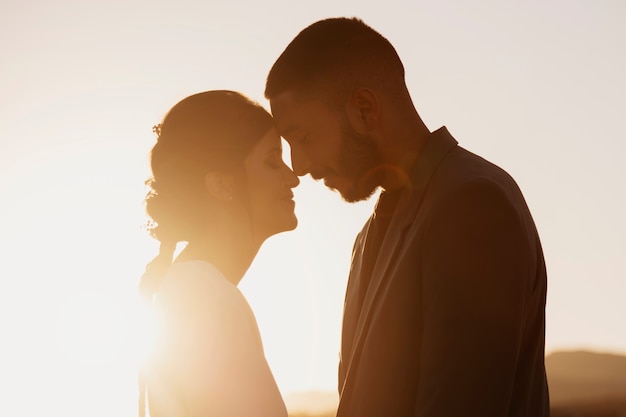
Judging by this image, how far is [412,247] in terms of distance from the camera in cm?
390

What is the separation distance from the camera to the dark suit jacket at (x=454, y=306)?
3.54 metres

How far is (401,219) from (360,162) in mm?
624

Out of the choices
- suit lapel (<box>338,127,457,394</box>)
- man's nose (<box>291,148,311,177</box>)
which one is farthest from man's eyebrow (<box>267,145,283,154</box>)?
suit lapel (<box>338,127,457,394</box>)

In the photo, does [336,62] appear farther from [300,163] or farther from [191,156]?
[191,156]

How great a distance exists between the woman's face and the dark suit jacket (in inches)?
30.3

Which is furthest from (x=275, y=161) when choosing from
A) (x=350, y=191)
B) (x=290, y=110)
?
(x=350, y=191)

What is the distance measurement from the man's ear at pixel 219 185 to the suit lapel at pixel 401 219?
938mm

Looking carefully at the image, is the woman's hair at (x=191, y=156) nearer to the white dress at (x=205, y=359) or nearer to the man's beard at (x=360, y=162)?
the white dress at (x=205, y=359)

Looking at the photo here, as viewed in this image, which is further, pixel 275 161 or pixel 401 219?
pixel 275 161

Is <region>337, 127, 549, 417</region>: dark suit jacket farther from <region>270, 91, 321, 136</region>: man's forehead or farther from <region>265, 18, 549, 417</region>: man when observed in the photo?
<region>270, 91, 321, 136</region>: man's forehead

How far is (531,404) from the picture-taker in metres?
3.83

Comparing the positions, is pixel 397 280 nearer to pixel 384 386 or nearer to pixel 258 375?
pixel 384 386

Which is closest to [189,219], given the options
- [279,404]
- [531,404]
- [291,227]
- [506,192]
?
[291,227]

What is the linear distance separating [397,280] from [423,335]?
1.03 ft
